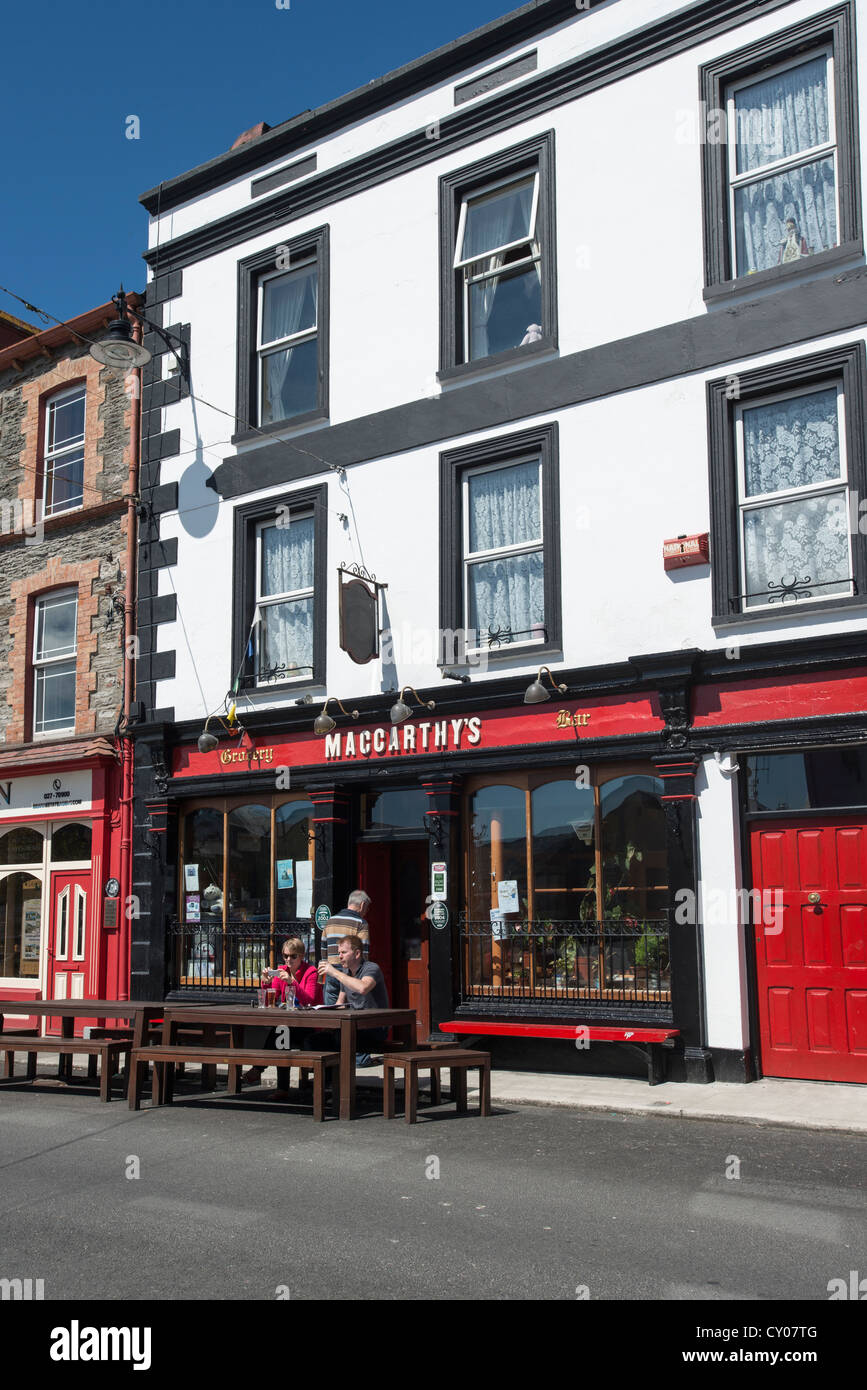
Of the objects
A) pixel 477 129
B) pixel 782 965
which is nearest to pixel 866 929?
pixel 782 965

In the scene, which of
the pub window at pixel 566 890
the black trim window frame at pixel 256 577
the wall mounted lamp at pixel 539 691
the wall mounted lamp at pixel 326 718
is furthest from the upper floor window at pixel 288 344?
the pub window at pixel 566 890

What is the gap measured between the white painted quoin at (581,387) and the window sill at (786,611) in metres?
0.03

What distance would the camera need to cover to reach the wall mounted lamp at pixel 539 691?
38.3ft

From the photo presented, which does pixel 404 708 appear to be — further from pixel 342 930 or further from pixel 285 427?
pixel 285 427

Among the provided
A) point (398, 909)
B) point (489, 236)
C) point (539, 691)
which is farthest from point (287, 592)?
point (489, 236)

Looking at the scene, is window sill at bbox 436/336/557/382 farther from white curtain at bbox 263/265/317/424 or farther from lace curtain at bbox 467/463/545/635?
white curtain at bbox 263/265/317/424

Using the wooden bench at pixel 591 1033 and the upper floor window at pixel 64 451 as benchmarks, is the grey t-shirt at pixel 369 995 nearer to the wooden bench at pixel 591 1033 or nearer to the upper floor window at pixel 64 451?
the wooden bench at pixel 591 1033

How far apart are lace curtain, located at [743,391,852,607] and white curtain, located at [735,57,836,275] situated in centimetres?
144

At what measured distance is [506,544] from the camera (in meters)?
12.7

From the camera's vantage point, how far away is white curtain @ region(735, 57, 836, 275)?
36.2ft

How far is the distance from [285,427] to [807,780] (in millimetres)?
7562

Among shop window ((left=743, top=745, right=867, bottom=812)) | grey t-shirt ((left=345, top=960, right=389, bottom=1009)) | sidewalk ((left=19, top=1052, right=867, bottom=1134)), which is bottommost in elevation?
sidewalk ((left=19, top=1052, right=867, bottom=1134))

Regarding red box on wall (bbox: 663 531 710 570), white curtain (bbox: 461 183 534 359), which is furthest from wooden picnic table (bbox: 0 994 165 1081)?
white curtain (bbox: 461 183 534 359)
